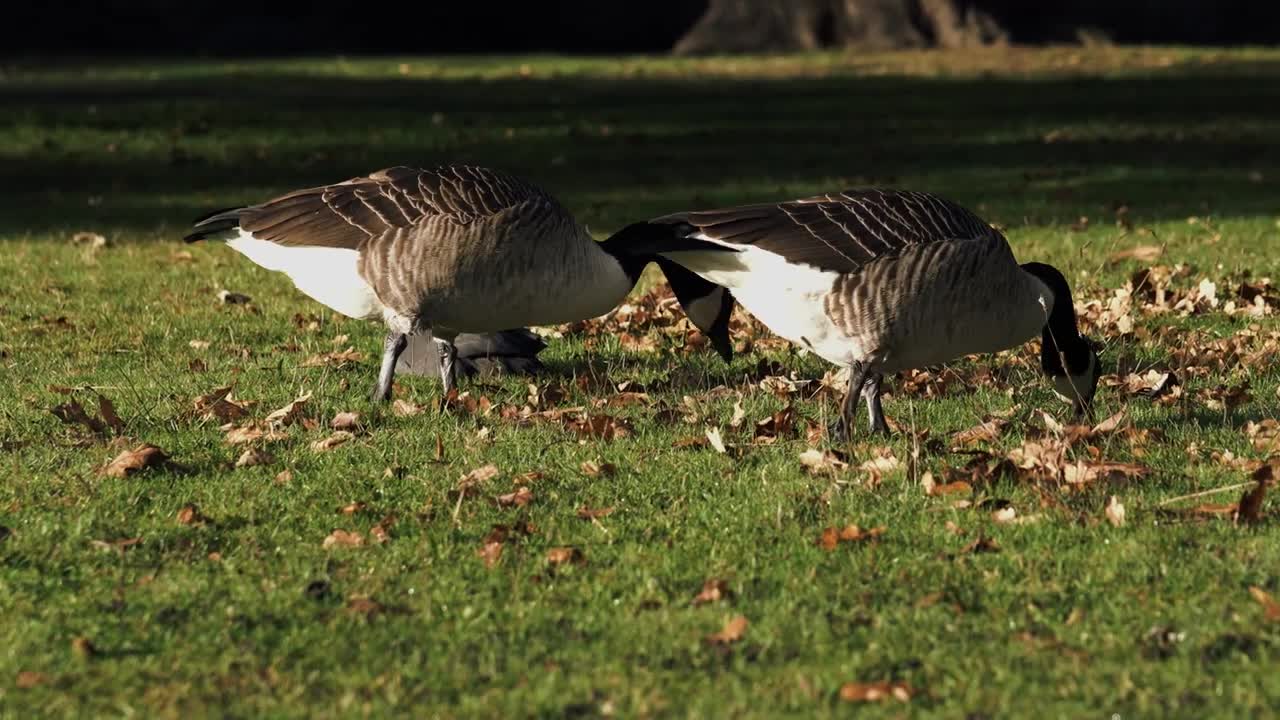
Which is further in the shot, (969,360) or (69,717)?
(969,360)

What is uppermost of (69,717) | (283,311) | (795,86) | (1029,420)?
(69,717)

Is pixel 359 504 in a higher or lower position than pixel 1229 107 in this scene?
higher

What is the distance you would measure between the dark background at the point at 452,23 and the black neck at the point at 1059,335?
3228 cm

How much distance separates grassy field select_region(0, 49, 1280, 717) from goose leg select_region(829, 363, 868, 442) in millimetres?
125

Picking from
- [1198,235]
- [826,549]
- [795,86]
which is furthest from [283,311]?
[795,86]

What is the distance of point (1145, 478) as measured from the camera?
6.54 metres

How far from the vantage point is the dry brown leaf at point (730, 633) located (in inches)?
199

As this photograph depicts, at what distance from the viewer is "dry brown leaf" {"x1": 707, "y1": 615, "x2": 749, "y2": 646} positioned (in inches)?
199

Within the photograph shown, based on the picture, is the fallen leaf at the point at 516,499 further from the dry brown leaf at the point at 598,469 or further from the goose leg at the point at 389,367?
the goose leg at the point at 389,367

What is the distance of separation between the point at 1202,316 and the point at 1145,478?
4377 mm

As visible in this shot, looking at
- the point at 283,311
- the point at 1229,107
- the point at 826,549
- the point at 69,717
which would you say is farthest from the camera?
the point at 1229,107

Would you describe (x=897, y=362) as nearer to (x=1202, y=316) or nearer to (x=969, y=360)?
(x=969, y=360)

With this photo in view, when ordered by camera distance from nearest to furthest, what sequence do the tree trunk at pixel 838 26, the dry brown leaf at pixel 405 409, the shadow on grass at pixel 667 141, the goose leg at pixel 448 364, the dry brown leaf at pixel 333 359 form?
the dry brown leaf at pixel 405 409 < the goose leg at pixel 448 364 < the dry brown leaf at pixel 333 359 < the shadow on grass at pixel 667 141 < the tree trunk at pixel 838 26

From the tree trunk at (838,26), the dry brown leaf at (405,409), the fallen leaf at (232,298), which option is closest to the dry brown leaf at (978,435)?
the dry brown leaf at (405,409)
